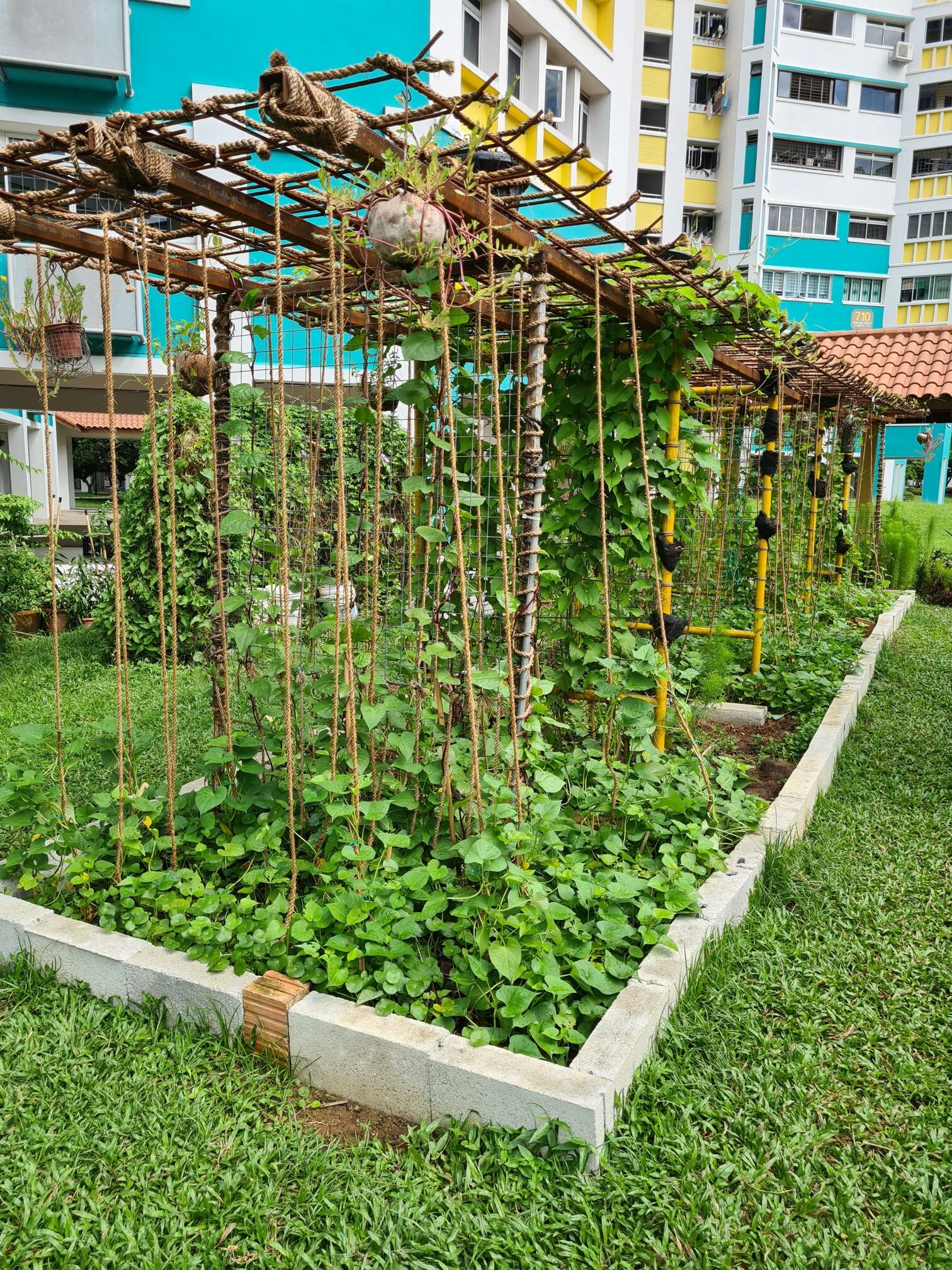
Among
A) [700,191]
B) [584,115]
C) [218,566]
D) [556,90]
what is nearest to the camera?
[218,566]

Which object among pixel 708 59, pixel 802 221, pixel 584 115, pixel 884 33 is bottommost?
pixel 584 115

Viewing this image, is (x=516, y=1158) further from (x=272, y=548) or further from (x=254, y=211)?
(x=254, y=211)

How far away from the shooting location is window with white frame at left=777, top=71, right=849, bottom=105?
2641 centimetres

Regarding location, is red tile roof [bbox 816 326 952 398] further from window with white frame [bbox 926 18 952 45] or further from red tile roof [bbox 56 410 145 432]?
window with white frame [bbox 926 18 952 45]

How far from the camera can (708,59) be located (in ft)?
86.8

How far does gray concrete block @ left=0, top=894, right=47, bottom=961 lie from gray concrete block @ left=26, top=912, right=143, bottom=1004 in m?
0.03

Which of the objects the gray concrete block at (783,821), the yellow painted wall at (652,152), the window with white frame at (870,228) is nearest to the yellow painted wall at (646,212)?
the yellow painted wall at (652,152)

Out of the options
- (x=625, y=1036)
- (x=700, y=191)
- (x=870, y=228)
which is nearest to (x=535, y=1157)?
(x=625, y=1036)

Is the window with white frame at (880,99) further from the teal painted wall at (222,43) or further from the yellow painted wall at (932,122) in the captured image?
the teal painted wall at (222,43)

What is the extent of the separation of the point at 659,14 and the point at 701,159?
16.0 feet

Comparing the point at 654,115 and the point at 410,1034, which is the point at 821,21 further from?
the point at 410,1034

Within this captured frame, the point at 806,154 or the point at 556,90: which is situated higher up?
the point at 806,154

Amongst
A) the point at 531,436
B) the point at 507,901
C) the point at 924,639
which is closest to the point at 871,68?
the point at 924,639

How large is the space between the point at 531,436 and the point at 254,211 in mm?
1359
